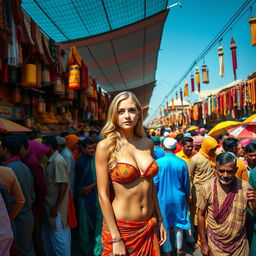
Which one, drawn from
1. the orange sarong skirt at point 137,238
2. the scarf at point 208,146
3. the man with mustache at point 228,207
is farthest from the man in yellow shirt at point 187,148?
the orange sarong skirt at point 137,238

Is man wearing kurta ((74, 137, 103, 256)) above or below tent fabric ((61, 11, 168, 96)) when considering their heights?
below

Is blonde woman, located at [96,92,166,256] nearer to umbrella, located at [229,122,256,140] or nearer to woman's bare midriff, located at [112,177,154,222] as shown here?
woman's bare midriff, located at [112,177,154,222]

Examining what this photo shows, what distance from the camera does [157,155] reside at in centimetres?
437

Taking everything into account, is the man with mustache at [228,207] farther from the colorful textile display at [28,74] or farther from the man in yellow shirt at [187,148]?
the colorful textile display at [28,74]

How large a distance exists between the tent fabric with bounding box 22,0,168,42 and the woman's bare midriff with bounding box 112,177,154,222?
14.2 ft

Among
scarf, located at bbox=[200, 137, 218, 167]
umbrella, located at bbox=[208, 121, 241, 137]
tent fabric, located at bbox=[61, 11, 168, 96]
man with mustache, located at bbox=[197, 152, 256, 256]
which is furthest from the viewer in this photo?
tent fabric, located at bbox=[61, 11, 168, 96]

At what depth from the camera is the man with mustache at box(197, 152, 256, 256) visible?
179 centimetres

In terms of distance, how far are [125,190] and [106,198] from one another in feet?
0.49

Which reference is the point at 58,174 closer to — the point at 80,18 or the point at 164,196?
the point at 164,196

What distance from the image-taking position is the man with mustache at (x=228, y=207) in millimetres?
1791

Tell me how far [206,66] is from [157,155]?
5612 mm

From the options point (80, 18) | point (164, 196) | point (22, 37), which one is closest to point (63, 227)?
point (164, 196)

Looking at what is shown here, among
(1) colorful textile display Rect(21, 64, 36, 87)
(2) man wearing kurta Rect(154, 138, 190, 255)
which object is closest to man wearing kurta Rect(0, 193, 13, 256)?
(2) man wearing kurta Rect(154, 138, 190, 255)

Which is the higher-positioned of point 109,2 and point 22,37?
point 109,2
